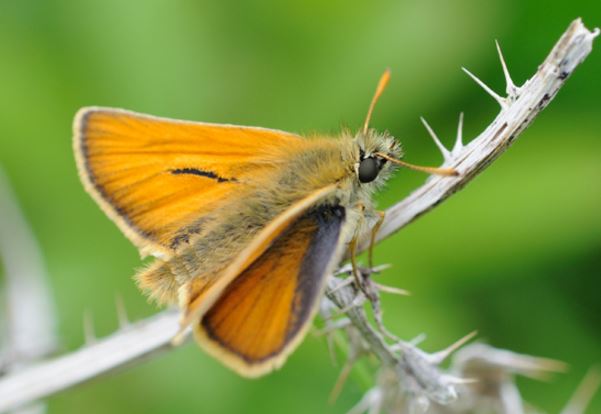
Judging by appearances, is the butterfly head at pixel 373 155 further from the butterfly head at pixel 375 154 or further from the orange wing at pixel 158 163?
the orange wing at pixel 158 163

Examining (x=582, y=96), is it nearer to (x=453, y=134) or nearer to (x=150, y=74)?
(x=453, y=134)

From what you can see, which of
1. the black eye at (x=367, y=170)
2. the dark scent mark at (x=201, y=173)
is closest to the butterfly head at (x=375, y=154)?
the black eye at (x=367, y=170)

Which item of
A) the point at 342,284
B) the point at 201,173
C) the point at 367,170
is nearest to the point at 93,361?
the point at 201,173

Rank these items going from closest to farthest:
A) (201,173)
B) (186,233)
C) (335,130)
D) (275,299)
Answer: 1. (275,299)
2. (186,233)
3. (201,173)
4. (335,130)

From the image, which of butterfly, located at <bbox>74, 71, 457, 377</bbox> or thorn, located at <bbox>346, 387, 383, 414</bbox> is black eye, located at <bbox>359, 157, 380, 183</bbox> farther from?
thorn, located at <bbox>346, 387, 383, 414</bbox>

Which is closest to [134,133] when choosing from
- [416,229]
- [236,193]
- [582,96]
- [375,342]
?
[236,193]

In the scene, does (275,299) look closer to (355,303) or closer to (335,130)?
(355,303)

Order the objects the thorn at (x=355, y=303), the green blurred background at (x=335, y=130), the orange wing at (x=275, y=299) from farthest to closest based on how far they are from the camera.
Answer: the green blurred background at (x=335, y=130) < the thorn at (x=355, y=303) < the orange wing at (x=275, y=299)

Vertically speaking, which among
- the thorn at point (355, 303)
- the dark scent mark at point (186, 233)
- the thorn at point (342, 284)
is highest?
the dark scent mark at point (186, 233)
